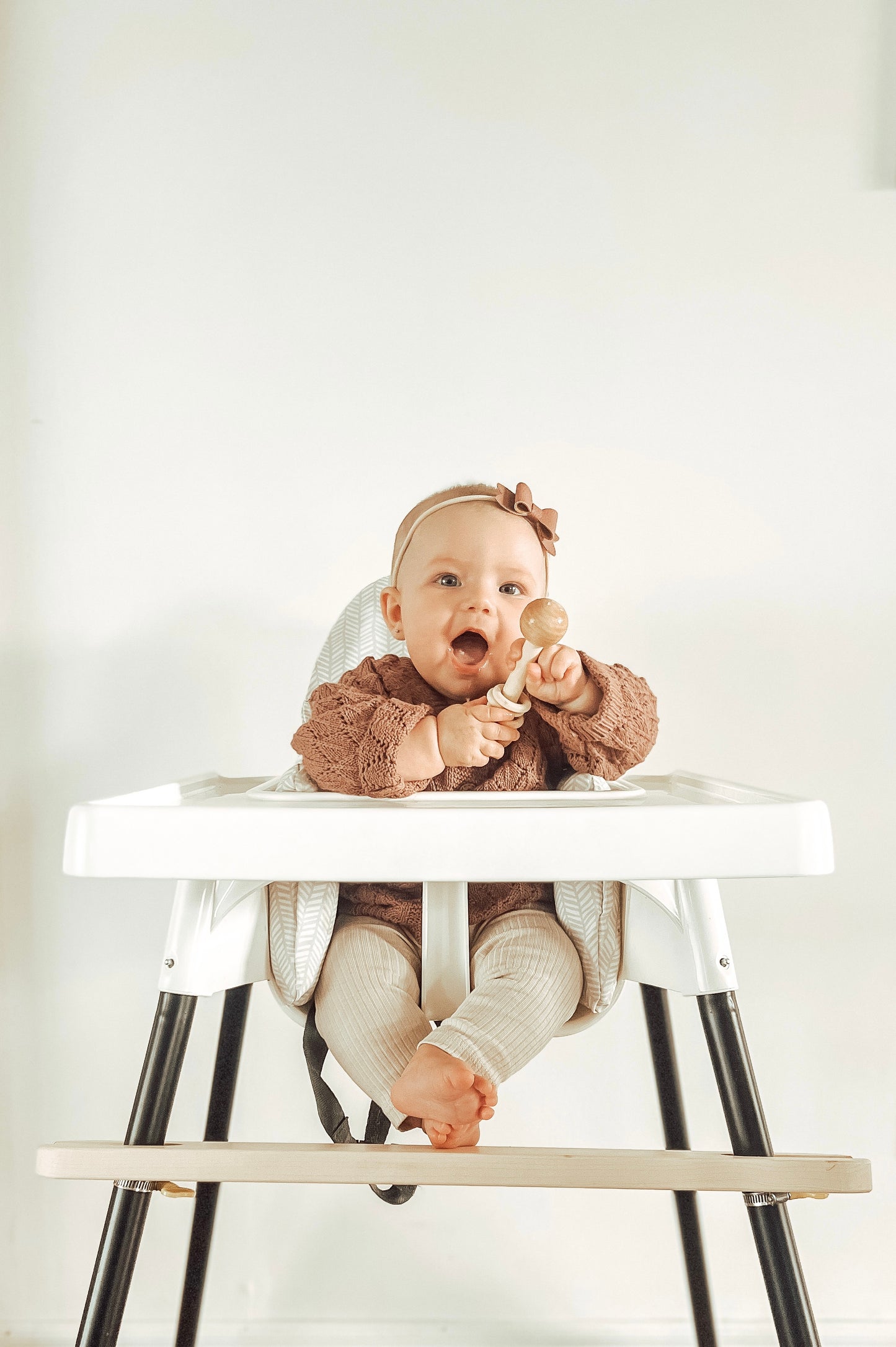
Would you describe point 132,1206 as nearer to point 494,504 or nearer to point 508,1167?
point 508,1167

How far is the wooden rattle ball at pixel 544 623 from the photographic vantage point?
0.58m

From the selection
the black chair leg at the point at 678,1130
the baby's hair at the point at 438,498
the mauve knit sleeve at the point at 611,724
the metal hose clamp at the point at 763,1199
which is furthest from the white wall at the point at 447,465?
the metal hose clamp at the point at 763,1199

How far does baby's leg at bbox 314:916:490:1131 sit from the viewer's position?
52 cm

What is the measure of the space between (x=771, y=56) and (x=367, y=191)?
0.45 m

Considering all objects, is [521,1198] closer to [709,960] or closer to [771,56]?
[709,960]

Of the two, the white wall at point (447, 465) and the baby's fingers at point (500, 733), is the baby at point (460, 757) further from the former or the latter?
the white wall at point (447, 465)

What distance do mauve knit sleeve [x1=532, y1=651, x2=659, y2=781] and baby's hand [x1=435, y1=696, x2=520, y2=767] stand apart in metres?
0.05

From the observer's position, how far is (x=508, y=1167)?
0.47 m

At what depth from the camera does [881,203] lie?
3.49 ft

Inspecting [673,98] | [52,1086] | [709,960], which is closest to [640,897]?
[709,960]

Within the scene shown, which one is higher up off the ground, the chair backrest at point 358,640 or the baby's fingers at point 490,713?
the chair backrest at point 358,640

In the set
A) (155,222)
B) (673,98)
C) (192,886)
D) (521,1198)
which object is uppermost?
(673,98)

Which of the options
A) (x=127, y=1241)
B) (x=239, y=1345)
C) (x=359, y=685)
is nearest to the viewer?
(x=127, y=1241)

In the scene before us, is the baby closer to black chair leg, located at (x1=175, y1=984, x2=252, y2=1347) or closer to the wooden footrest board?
the wooden footrest board
